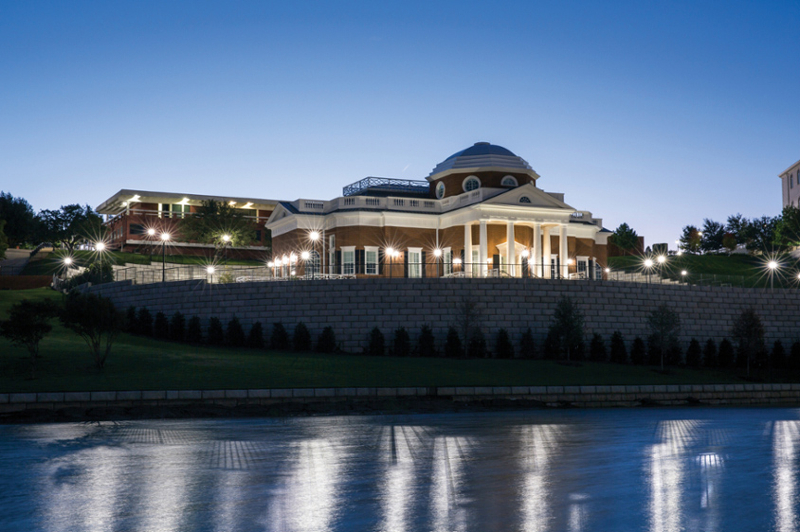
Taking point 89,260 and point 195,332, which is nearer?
point 195,332

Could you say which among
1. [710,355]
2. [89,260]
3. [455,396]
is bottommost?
[455,396]

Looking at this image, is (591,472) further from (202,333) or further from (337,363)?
(202,333)

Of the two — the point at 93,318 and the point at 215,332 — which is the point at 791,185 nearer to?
the point at 215,332

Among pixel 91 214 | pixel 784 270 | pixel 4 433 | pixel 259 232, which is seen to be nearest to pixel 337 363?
pixel 4 433

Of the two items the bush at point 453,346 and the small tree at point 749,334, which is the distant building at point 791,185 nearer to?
the small tree at point 749,334

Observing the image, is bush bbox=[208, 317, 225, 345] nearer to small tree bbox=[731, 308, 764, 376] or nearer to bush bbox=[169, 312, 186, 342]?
bush bbox=[169, 312, 186, 342]

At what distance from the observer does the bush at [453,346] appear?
34781 millimetres

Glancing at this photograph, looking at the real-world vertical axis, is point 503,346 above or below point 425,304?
below

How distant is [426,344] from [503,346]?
3480 millimetres

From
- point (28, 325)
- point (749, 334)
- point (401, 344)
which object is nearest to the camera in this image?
point (28, 325)

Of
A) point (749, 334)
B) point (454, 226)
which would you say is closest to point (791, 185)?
point (454, 226)

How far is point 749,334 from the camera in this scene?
36938mm

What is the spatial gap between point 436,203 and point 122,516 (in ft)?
149

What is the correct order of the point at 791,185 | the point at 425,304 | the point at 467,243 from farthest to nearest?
1. the point at 791,185
2. the point at 467,243
3. the point at 425,304
